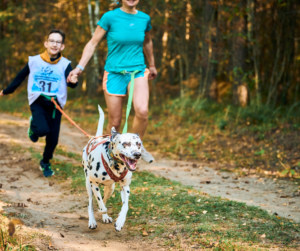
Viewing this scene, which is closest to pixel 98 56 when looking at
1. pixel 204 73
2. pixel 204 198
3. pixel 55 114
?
pixel 204 73

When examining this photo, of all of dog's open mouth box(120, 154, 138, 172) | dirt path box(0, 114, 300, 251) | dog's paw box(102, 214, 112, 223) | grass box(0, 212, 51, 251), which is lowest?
dirt path box(0, 114, 300, 251)

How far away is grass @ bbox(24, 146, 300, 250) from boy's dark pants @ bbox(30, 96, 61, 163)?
1.05m

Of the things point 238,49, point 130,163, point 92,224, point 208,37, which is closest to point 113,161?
point 130,163

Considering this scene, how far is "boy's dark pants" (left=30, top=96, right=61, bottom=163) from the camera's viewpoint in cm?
560

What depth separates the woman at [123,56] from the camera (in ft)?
15.1

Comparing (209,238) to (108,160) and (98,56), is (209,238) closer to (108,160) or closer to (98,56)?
(108,160)

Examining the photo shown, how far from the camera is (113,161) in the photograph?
3.49 metres

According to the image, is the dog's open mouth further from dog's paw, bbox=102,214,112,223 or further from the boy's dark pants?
the boy's dark pants

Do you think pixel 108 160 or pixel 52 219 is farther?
pixel 52 219

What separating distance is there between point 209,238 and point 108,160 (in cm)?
131

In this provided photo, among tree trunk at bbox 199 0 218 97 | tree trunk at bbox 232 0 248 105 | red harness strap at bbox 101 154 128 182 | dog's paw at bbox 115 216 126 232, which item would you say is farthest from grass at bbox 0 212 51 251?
tree trunk at bbox 199 0 218 97

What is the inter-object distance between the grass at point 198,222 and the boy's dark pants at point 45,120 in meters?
1.05

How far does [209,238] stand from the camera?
3590mm

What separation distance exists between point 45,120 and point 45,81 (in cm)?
63
